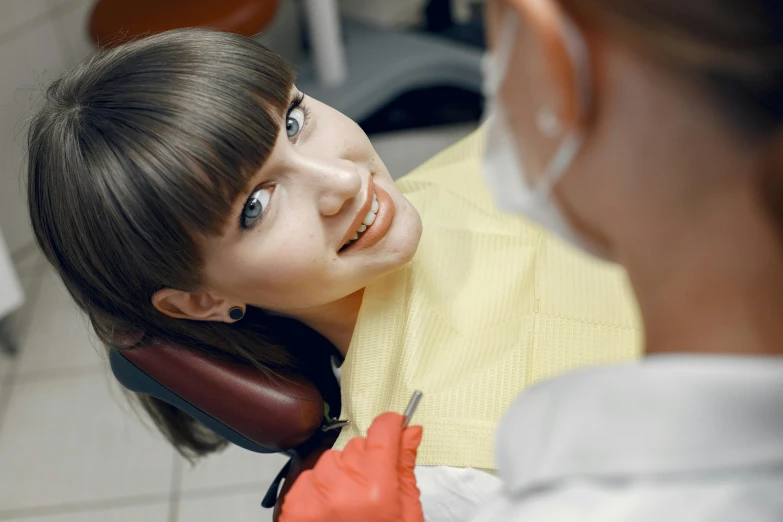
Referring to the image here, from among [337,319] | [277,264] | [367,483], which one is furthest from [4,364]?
[367,483]

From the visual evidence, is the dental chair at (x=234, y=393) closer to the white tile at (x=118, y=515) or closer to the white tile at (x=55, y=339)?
the white tile at (x=118, y=515)

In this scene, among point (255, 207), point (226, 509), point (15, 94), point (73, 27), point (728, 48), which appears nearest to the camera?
point (728, 48)

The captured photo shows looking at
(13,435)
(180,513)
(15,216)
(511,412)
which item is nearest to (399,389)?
(511,412)

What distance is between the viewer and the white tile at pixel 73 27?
2.49 meters

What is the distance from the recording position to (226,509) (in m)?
1.95

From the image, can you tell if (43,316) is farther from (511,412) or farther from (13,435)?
(511,412)

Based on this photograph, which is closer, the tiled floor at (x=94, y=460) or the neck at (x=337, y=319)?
the neck at (x=337, y=319)

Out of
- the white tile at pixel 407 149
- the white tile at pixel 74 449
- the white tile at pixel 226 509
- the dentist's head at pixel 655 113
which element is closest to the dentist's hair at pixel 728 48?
the dentist's head at pixel 655 113

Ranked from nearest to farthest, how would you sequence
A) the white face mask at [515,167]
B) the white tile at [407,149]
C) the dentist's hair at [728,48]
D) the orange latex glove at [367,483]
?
the dentist's hair at [728,48] → the white face mask at [515,167] → the orange latex glove at [367,483] → the white tile at [407,149]

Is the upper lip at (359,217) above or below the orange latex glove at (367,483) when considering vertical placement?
above

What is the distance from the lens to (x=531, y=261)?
1.18 metres

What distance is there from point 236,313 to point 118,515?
118 cm

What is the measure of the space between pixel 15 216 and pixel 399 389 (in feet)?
6.74

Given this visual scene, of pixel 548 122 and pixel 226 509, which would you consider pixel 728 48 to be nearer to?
pixel 548 122
